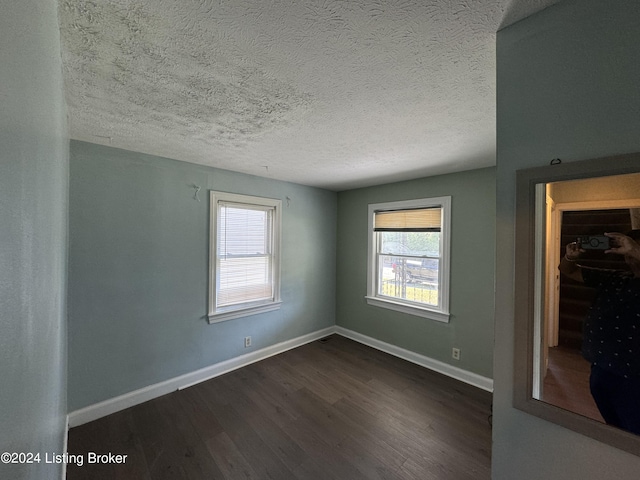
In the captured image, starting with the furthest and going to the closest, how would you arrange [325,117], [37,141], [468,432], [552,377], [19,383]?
[468,432], [325,117], [552,377], [37,141], [19,383]

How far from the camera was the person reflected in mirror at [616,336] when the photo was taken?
0.73 metres

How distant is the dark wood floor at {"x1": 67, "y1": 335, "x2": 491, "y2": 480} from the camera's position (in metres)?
1.73

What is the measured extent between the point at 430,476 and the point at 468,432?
62 cm

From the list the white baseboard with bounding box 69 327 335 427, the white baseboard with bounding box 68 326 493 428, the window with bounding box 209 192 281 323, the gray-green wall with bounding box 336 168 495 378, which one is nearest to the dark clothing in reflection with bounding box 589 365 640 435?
the gray-green wall with bounding box 336 168 495 378

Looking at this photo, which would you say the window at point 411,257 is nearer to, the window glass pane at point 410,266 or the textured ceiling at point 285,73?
the window glass pane at point 410,266

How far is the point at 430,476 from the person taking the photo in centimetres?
169

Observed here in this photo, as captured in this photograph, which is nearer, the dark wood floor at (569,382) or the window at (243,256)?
the dark wood floor at (569,382)

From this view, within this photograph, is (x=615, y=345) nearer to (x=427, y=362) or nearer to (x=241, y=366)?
(x=427, y=362)

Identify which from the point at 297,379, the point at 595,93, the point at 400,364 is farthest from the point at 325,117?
the point at 400,364

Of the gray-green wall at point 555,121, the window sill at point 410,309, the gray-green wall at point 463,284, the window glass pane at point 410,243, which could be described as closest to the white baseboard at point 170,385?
the window sill at point 410,309

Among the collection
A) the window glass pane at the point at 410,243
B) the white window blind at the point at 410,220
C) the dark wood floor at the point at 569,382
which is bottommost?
the dark wood floor at the point at 569,382

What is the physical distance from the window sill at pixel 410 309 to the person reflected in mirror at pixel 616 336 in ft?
7.58

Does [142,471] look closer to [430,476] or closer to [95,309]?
[95,309]

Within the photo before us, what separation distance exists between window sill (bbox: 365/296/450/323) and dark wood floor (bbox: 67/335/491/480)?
0.65 m
